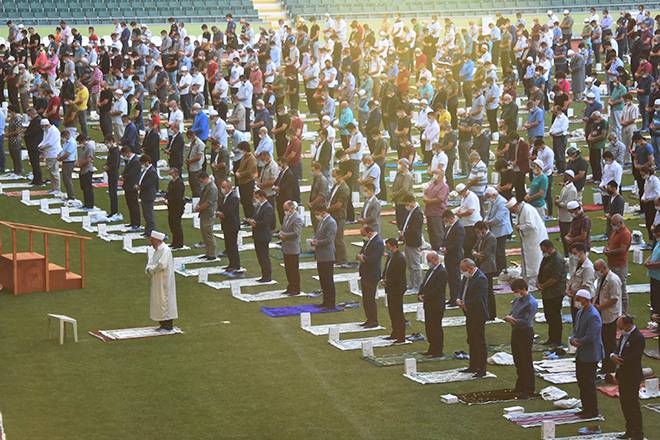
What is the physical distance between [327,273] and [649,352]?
5.54 metres

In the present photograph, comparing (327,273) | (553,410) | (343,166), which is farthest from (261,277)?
(553,410)

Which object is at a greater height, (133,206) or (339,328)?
(133,206)

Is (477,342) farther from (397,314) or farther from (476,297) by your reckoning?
(397,314)

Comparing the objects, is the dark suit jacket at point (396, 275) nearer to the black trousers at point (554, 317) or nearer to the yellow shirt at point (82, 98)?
the black trousers at point (554, 317)

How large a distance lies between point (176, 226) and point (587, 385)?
12178mm

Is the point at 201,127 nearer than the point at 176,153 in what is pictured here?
No

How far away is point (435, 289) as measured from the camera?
22141mm

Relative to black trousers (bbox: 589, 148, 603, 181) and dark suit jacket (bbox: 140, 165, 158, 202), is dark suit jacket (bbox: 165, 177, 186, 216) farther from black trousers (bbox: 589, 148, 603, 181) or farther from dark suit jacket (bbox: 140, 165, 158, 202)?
black trousers (bbox: 589, 148, 603, 181)

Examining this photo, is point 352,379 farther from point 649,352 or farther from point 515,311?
point 649,352

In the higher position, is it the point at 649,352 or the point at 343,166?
the point at 343,166

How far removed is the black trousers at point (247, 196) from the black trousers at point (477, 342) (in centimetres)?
1069

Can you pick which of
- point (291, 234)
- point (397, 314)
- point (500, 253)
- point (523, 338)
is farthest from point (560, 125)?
point (523, 338)

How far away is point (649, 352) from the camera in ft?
73.0

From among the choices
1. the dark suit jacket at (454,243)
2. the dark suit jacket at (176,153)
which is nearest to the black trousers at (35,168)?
the dark suit jacket at (176,153)
